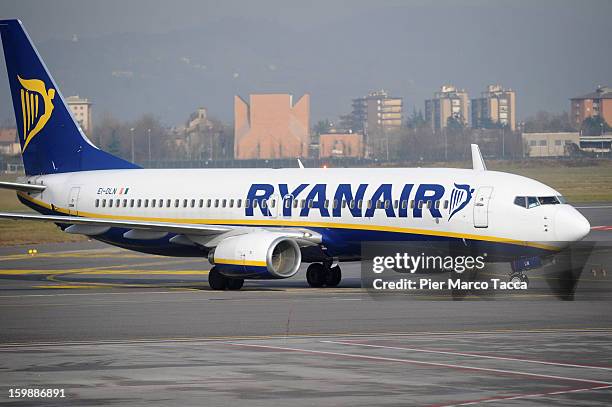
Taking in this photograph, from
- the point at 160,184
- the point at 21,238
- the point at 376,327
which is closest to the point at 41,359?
the point at 376,327

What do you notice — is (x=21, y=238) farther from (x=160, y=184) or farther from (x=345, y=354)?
(x=345, y=354)

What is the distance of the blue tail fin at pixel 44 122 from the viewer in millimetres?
48062

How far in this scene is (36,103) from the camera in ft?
159

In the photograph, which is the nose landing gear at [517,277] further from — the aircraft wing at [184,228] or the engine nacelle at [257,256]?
the engine nacelle at [257,256]

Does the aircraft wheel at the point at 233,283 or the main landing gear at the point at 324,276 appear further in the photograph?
the main landing gear at the point at 324,276

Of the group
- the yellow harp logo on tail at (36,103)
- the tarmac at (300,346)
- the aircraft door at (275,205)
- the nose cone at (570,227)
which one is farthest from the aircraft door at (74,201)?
the nose cone at (570,227)

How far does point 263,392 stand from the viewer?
19469 millimetres

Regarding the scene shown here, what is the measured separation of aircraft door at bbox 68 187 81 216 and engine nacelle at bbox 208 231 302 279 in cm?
845

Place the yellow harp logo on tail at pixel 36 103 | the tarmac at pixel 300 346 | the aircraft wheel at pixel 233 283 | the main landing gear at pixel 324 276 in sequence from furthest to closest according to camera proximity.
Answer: the yellow harp logo on tail at pixel 36 103
the main landing gear at pixel 324 276
the aircraft wheel at pixel 233 283
the tarmac at pixel 300 346

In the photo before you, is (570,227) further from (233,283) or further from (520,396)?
(520,396)

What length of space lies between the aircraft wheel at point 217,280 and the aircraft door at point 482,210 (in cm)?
851

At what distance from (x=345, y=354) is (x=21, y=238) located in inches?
2007

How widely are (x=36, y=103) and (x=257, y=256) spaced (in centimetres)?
1427

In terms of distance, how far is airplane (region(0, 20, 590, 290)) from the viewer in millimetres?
37469
